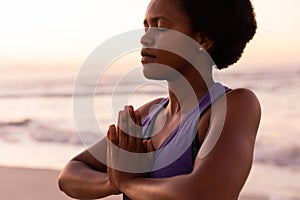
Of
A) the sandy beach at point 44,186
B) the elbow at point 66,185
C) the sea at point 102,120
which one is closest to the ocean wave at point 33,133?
the sea at point 102,120

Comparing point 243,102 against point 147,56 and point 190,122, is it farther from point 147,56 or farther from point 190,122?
point 147,56

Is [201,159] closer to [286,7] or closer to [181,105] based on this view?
[181,105]

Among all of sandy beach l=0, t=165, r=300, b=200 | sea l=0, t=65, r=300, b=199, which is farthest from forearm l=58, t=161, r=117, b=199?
sandy beach l=0, t=165, r=300, b=200

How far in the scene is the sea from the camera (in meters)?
4.85

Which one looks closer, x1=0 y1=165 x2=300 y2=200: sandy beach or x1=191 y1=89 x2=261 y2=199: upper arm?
x1=191 y1=89 x2=261 y2=199: upper arm

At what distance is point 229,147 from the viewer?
114 centimetres

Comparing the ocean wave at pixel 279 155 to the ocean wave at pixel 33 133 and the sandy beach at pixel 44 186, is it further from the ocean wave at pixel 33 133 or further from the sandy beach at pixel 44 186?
the ocean wave at pixel 33 133

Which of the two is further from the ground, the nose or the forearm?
the nose

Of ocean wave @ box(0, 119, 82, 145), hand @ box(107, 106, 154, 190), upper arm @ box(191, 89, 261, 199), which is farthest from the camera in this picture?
ocean wave @ box(0, 119, 82, 145)

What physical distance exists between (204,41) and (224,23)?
60 millimetres

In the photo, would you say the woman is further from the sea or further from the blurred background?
the sea

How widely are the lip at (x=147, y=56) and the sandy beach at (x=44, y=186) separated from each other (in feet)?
9.26

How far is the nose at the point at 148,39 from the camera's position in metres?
1.31

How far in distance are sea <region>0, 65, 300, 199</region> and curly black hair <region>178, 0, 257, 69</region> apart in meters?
1.90
